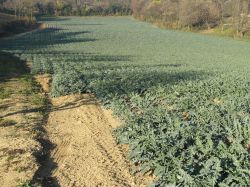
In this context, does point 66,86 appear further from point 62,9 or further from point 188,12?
point 62,9

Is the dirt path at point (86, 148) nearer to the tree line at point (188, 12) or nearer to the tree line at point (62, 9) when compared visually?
the tree line at point (188, 12)

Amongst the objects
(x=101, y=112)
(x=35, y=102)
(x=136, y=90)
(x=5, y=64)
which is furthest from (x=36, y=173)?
(x=5, y=64)

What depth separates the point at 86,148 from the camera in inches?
411

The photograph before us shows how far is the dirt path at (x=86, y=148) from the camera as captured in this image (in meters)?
8.73

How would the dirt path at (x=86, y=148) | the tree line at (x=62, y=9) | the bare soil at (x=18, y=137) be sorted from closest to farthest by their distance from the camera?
the dirt path at (x=86, y=148), the bare soil at (x=18, y=137), the tree line at (x=62, y=9)

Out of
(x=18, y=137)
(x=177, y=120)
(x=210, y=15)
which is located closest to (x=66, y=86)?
(x=18, y=137)

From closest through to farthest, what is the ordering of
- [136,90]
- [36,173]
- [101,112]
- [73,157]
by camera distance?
[36,173]
[73,157]
[101,112]
[136,90]

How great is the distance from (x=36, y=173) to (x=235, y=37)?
57.4 meters

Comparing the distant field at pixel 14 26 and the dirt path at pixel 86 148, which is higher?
the distant field at pixel 14 26

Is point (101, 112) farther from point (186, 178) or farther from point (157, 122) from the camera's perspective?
point (186, 178)

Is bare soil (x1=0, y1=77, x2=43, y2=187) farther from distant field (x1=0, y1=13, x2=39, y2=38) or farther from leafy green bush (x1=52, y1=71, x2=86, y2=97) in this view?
distant field (x1=0, y1=13, x2=39, y2=38)

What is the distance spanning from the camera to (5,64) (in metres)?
26.2

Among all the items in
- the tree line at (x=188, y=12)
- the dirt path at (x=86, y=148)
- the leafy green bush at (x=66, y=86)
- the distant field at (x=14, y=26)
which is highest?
the tree line at (x=188, y=12)

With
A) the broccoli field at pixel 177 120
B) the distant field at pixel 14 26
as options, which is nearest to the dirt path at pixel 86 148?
the broccoli field at pixel 177 120
